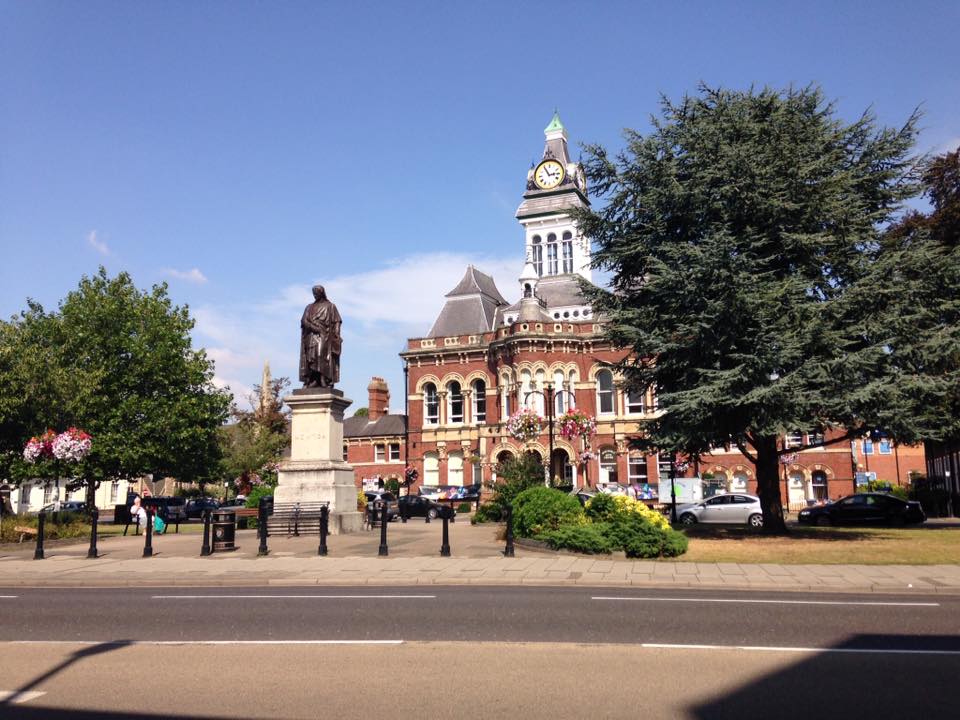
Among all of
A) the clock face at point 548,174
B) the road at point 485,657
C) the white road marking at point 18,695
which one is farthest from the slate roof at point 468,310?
the white road marking at point 18,695

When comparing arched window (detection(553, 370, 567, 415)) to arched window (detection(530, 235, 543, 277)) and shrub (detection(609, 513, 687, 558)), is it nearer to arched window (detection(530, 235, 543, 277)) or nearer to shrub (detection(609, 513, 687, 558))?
arched window (detection(530, 235, 543, 277))

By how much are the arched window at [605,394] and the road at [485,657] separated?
4242cm

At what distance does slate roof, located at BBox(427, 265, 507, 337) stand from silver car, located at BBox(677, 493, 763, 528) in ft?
99.4

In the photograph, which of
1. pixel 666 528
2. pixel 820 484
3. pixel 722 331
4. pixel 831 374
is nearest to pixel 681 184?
pixel 722 331

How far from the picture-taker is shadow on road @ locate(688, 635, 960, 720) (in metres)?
5.50

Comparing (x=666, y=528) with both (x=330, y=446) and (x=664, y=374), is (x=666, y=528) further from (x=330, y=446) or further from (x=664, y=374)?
(x=330, y=446)

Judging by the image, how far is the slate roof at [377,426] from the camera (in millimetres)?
61750

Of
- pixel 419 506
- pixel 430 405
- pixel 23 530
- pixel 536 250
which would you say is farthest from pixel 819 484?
pixel 23 530

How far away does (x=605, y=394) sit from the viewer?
54.0 metres

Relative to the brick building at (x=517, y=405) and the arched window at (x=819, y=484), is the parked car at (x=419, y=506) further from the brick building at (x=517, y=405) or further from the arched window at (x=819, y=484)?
the arched window at (x=819, y=484)

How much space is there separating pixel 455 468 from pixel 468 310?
42.3 feet

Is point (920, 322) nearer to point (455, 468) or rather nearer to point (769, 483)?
point (769, 483)

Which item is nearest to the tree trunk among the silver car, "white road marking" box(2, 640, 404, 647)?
the silver car

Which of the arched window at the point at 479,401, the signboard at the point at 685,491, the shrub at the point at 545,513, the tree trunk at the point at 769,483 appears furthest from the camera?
the arched window at the point at 479,401
